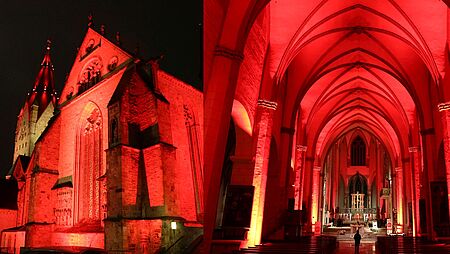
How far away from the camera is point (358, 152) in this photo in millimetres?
52500

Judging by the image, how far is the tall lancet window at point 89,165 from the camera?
23766 mm

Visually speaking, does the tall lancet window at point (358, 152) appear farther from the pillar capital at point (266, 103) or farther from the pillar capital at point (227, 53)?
the pillar capital at point (227, 53)

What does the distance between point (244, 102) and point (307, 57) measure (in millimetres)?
7468

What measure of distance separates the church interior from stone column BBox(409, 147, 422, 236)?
11 centimetres

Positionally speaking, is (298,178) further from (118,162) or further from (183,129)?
(118,162)

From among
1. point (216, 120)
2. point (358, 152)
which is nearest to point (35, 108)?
point (216, 120)

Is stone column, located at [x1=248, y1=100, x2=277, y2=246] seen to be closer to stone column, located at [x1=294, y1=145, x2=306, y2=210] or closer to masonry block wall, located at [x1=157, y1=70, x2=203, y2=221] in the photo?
masonry block wall, located at [x1=157, y1=70, x2=203, y2=221]

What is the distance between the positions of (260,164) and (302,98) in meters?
7.87

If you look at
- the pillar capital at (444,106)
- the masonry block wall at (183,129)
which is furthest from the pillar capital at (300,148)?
the pillar capital at (444,106)

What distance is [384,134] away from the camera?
4134cm

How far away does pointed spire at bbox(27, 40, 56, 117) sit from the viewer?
39688 millimetres

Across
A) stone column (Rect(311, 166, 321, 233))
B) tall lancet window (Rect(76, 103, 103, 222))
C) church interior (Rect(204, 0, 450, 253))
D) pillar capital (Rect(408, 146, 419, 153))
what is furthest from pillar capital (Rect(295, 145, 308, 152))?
tall lancet window (Rect(76, 103, 103, 222))

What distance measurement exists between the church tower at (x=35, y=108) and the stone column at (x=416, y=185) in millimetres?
26232

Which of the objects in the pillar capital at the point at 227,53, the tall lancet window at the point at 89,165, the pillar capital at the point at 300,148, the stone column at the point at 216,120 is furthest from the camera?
the pillar capital at the point at 300,148
